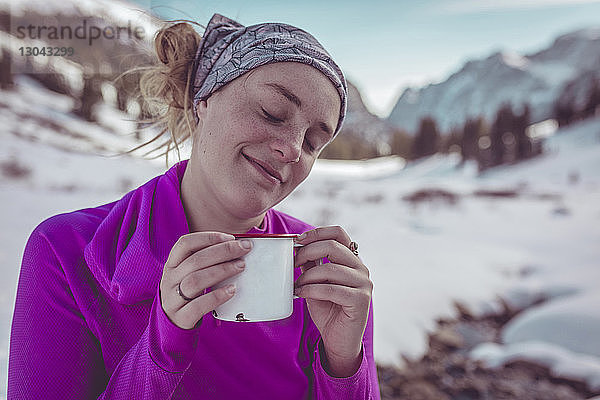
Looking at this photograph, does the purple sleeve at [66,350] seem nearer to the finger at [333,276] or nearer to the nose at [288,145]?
the finger at [333,276]

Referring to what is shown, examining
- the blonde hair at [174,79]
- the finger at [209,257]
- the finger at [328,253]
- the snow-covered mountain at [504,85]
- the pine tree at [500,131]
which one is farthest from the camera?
the pine tree at [500,131]

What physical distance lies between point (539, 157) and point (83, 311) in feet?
7.97

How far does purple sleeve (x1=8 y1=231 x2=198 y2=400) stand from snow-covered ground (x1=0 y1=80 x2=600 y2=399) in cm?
118

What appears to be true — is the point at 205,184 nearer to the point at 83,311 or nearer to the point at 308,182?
the point at 83,311

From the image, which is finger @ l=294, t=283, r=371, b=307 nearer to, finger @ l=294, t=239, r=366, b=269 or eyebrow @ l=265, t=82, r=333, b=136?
finger @ l=294, t=239, r=366, b=269

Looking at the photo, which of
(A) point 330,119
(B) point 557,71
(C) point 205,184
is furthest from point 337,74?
(B) point 557,71

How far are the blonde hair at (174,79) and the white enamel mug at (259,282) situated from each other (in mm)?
421

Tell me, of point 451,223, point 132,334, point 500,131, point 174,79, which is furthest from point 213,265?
point 500,131

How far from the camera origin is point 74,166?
1.86 meters

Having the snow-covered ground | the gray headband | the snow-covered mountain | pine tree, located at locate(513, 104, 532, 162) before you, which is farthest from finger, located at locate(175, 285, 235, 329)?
pine tree, located at locate(513, 104, 532, 162)

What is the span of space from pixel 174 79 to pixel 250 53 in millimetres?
237

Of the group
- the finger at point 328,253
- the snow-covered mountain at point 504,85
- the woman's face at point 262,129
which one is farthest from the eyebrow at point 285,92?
the snow-covered mountain at point 504,85

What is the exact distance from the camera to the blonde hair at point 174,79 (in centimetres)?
87

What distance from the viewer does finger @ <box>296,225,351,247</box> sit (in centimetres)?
63
